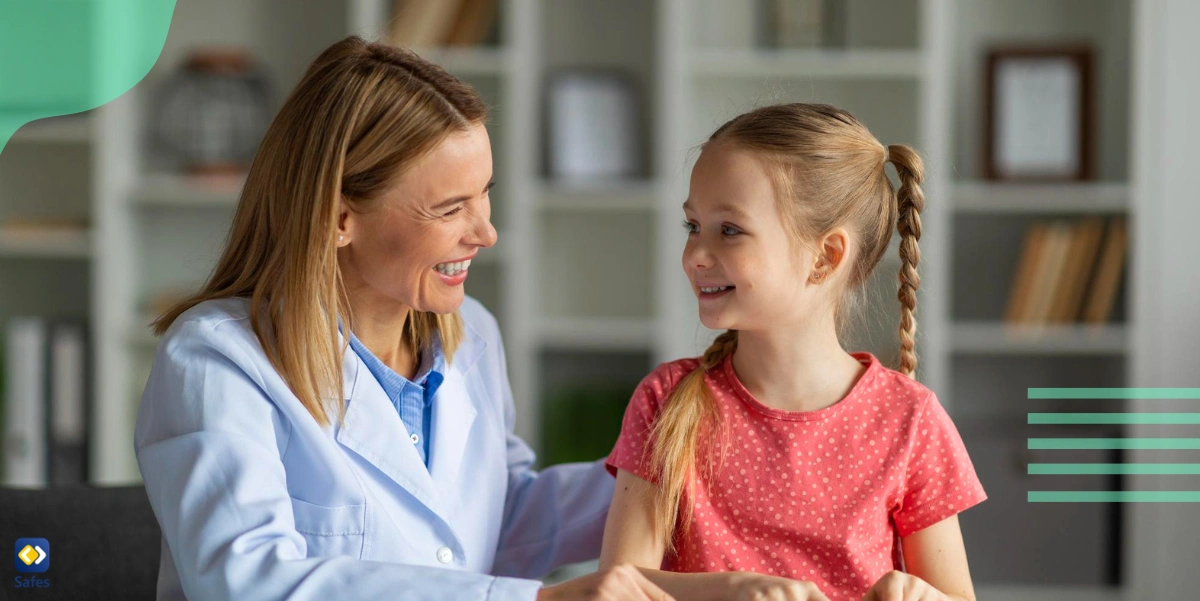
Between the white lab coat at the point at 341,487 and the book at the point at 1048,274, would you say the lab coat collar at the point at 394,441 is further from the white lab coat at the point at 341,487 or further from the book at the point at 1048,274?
the book at the point at 1048,274

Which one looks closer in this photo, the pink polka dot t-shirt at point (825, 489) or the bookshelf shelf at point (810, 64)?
the pink polka dot t-shirt at point (825, 489)

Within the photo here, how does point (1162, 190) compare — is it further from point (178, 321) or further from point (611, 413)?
point (178, 321)

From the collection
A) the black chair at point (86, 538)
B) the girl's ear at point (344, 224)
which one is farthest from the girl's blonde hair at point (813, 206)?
the black chair at point (86, 538)

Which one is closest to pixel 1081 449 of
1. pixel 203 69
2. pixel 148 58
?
pixel 203 69

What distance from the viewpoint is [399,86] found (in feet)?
3.58

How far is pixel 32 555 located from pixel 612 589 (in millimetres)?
667

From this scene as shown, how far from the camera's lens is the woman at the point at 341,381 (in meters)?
0.92

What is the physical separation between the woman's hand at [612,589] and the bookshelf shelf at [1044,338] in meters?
1.88

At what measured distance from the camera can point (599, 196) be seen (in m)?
2.66

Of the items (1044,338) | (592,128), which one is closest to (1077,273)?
(1044,338)

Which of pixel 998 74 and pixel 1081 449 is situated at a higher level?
pixel 998 74

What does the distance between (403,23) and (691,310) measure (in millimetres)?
999

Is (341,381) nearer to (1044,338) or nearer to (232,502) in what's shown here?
(232,502)

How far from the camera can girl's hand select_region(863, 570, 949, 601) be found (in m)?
0.91
